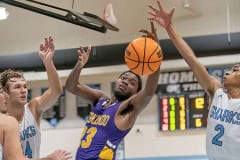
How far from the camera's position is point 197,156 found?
26.6ft

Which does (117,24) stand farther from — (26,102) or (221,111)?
(221,111)

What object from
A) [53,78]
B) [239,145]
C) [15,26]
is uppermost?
[15,26]

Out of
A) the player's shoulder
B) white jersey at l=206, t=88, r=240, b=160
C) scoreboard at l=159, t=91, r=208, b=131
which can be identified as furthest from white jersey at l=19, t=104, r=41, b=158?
scoreboard at l=159, t=91, r=208, b=131

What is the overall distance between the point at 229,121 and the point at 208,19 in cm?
461

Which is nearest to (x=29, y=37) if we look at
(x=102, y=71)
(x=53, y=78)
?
(x=102, y=71)

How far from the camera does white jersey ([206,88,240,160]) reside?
4016 mm

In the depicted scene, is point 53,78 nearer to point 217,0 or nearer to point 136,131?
point 136,131

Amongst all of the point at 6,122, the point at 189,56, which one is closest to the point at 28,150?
the point at 6,122

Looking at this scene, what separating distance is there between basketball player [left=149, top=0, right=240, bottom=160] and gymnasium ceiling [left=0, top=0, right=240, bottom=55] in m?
4.06

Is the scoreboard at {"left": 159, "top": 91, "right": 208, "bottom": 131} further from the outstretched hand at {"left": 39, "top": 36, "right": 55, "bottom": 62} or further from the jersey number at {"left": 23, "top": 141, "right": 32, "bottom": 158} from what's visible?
the jersey number at {"left": 23, "top": 141, "right": 32, "bottom": 158}

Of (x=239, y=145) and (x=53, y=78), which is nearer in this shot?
(x=239, y=145)

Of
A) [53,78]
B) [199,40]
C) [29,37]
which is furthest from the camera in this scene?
[29,37]

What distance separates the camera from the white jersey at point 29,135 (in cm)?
420

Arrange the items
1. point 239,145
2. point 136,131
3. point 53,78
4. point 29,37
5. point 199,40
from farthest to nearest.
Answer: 1. point 29,37
2. point 136,131
3. point 199,40
4. point 53,78
5. point 239,145
